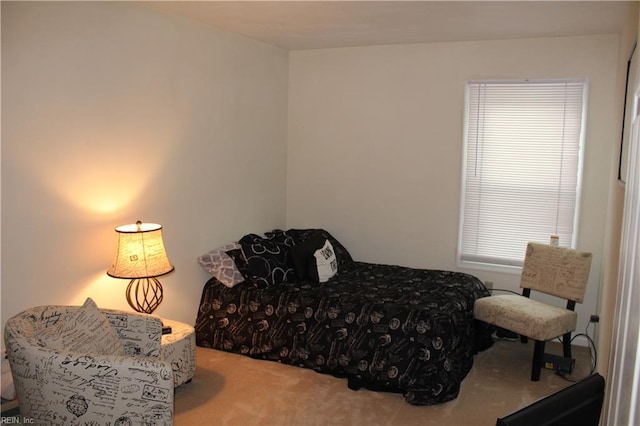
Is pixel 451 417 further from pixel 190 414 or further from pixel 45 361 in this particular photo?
pixel 45 361

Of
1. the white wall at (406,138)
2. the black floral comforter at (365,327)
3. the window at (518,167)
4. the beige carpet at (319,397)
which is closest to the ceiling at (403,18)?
the white wall at (406,138)

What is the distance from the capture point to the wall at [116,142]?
297cm

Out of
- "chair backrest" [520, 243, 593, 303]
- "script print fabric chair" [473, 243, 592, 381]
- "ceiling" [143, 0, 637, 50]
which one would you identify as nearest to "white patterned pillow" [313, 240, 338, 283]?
"script print fabric chair" [473, 243, 592, 381]

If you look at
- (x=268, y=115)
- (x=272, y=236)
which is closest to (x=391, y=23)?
(x=268, y=115)

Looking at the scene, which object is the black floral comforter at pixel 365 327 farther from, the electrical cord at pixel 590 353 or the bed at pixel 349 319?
the electrical cord at pixel 590 353

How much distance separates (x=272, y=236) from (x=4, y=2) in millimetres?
2613

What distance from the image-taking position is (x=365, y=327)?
3695 mm

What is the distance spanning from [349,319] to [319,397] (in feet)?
1.84

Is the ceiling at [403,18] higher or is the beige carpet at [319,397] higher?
the ceiling at [403,18]

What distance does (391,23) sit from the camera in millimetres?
4020

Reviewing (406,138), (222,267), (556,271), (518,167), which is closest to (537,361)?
(556,271)

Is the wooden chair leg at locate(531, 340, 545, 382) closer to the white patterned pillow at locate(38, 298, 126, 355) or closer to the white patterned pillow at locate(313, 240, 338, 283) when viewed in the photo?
the white patterned pillow at locate(313, 240, 338, 283)

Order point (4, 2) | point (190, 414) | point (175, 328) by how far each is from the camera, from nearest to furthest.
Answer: point (4, 2)
point (190, 414)
point (175, 328)

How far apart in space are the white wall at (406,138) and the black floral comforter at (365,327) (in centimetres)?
69
